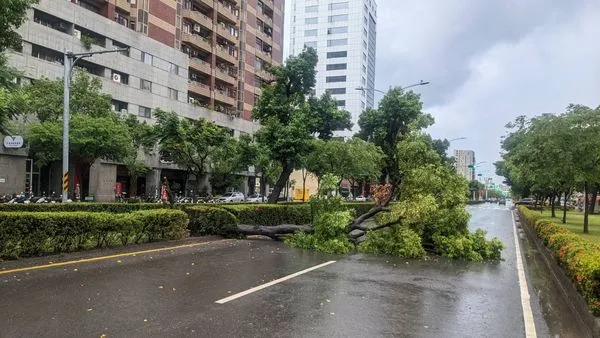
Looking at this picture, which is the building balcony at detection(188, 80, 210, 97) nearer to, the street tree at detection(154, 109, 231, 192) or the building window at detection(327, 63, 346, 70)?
the street tree at detection(154, 109, 231, 192)

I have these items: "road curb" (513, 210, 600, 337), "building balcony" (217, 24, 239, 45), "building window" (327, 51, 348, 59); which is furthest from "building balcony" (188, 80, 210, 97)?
"building window" (327, 51, 348, 59)

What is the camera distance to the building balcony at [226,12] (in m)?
63.4

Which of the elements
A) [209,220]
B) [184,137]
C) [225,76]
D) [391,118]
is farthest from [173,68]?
[209,220]

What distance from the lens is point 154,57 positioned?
170 feet

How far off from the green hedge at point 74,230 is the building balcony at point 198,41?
46621 mm

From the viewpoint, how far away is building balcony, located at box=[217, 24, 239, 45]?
63.8 meters

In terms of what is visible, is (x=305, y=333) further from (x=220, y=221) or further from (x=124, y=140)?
(x=124, y=140)

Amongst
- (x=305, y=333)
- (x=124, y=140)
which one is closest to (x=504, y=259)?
(x=305, y=333)

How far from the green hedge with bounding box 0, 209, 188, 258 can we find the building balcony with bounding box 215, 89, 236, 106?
167 ft

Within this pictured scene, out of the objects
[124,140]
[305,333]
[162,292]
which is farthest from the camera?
[124,140]

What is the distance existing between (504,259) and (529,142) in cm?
887

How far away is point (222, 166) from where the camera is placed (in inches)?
2068

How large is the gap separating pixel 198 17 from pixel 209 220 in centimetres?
4751

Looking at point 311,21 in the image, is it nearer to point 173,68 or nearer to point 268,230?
point 173,68
